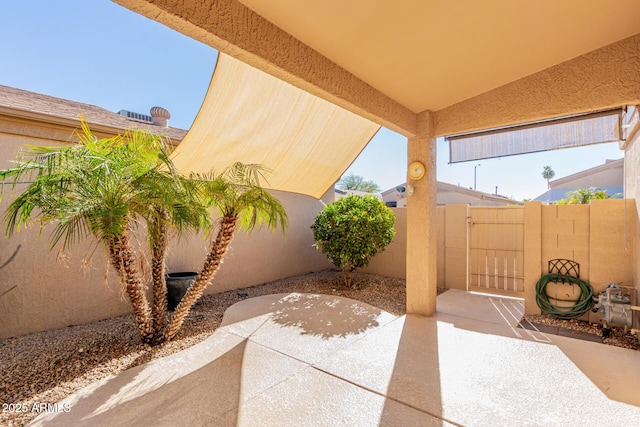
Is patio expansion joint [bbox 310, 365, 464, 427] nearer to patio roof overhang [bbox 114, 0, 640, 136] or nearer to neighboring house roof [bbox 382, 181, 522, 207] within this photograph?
patio roof overhang [bbox 114, 0, 640, 136]

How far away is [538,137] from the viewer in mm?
6199

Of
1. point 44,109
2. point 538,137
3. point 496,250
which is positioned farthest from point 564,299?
point 44,109

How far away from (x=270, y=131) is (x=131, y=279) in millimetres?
3567

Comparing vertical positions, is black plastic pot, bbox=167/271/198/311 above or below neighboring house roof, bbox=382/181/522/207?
below

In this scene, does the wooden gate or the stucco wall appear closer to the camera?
the stucco wall

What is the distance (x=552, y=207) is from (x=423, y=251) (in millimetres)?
2878

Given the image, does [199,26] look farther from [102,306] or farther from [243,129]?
[102,306]

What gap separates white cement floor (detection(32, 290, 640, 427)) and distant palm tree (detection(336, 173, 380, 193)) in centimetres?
3894

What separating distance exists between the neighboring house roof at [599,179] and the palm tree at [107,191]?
25352 mm

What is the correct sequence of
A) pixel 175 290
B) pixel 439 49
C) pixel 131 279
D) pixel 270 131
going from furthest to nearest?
1. pixel 175 290
2. pixel 270 131
3. pixel 131 279
4. pixel 439 49

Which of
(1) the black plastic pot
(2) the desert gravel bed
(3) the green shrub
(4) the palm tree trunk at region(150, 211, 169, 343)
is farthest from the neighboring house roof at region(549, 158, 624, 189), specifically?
(4) the palm tree trunk at region(150, 211, 169, 343)

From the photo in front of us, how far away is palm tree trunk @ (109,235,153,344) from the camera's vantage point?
418 cm

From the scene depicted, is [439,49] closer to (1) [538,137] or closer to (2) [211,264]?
(1) [538,137]

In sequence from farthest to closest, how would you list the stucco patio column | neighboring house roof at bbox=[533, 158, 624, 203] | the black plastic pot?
neighboring house roof at bbox=[533, 158, 624, 203] < the black plastic pot < the stucco patio column
